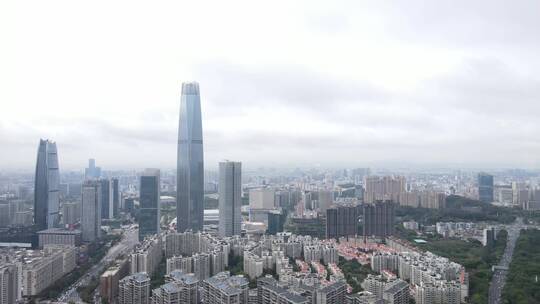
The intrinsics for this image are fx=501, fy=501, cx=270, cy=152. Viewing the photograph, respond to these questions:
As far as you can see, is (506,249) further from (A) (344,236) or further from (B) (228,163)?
(B) (228,163)

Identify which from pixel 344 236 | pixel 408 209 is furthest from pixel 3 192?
pixel 408 209

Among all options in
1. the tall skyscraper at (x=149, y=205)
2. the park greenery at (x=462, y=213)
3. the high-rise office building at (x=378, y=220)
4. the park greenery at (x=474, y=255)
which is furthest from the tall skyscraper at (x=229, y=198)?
the park greenery at (x=462, y=213)

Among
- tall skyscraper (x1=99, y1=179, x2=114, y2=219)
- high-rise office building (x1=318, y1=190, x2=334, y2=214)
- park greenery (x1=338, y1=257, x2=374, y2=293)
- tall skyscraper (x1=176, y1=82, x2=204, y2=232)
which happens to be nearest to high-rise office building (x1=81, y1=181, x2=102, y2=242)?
tall skyscraper (x1=99, y1=179, x2=114, y2=219)

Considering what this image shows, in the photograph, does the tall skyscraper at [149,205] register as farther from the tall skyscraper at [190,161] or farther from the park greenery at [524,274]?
the park greenery at [524,274]

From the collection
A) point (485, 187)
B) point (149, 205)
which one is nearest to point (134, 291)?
point (149, 205)

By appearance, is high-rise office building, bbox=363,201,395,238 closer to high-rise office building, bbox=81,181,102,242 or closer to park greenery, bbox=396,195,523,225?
park greenery, bbox=396,195,523,225

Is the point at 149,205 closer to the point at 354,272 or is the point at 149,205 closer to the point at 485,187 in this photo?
the point at 354,272

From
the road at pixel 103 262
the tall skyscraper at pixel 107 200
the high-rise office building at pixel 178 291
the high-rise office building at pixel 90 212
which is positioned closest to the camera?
the high-rise office building at pixel 178 291
